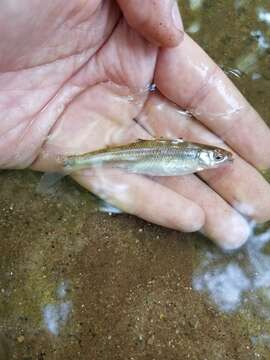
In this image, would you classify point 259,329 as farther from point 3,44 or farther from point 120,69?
point 3,44

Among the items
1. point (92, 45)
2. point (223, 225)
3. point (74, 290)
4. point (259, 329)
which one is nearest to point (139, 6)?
point (92, 45)

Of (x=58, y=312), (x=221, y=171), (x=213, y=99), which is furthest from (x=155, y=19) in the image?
(x=58, y=312)

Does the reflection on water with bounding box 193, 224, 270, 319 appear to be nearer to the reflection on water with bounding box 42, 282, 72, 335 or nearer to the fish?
the fish

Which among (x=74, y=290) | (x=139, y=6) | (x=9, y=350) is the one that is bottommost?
(x=9, y=350)

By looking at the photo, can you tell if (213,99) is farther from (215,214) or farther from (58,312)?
(58,312)

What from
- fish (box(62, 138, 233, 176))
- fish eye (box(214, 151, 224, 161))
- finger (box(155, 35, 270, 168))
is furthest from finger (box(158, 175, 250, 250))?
finger (box(155, 35, 270, 168))

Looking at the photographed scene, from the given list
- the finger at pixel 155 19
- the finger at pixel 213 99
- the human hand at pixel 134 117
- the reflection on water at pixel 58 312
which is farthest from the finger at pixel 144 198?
the finger at pixel 155 19

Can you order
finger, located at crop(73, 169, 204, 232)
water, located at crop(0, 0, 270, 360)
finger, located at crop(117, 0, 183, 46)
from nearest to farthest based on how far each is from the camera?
1. finger, located at crop(117, 0, 183, 46)
2. water, located at crop(0, 0, 270, 360)
3. finger, located at crop(73, 169, 204, 232)

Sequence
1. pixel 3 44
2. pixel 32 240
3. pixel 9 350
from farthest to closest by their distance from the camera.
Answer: pixel 32 240 < pixel 9 350 < pixel 3 44
